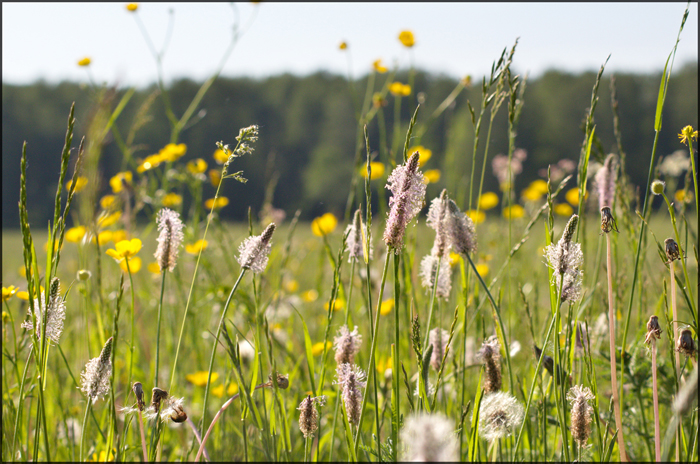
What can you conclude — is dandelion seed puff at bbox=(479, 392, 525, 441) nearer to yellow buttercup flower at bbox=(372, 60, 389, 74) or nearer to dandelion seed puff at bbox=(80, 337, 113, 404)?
dandelion seed puff at bbox=(80, 337, 113, 404)

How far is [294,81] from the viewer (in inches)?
987

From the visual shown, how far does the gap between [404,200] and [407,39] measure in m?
1.63

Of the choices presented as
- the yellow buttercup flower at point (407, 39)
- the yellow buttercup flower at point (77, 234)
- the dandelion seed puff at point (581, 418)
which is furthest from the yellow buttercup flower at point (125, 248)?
the yellow buttercup flower at point (407, 39)

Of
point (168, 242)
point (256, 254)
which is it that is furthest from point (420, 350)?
point (168, 242)

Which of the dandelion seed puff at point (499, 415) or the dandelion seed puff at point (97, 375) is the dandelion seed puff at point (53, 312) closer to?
the dandelion seed puff at point (97, 375)

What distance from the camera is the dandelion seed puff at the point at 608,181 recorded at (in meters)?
0.91

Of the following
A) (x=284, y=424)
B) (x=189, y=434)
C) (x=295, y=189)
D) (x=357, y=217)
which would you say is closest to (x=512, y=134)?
(x=357, y=217)

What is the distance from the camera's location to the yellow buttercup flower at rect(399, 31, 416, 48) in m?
2.02

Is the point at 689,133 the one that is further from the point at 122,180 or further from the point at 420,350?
the point at 122,180

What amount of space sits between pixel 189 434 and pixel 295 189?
21559mm

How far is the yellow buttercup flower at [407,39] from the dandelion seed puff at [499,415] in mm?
1576

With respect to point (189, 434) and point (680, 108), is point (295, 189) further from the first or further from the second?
point (189, 434)

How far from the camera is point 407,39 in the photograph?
6.67 feet

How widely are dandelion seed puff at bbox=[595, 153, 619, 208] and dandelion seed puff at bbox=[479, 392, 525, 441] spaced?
0.39m
